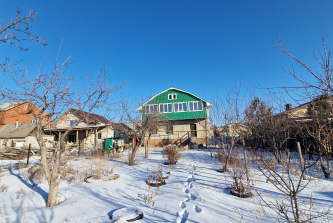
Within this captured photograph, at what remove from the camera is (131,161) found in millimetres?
9477

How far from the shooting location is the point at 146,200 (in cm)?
459

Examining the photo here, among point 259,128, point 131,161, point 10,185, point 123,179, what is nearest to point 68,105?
point 123,179

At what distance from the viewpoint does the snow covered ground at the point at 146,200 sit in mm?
3723

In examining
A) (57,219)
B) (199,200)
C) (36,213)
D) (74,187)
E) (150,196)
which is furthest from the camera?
(74,187)

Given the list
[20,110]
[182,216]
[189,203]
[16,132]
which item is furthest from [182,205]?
[16,132]

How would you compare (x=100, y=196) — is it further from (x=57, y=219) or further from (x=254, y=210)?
(x=254, y=210)

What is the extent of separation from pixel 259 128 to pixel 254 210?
6.53 m

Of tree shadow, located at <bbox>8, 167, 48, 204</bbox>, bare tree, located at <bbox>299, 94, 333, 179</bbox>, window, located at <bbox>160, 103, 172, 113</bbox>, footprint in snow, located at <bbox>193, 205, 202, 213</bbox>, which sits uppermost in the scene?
window, located at <bbox>160, 103, 172, 113</bbox>

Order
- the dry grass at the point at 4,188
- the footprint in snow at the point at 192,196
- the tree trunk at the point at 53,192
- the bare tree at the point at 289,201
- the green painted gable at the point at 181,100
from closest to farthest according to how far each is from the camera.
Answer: the bare tree at the point at 289,201 → the tree trunk at the point at 53,192 → the footprint in snow at the point at 192,196 → the dry grass at the point at 4,188 → the green painted gable at the point at 181,100

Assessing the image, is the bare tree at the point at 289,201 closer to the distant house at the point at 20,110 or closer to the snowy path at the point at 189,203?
the snowy path at the point at 189,203

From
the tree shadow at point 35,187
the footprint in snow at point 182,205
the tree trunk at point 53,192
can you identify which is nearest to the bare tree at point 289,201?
the footprint in snow at point 182,205

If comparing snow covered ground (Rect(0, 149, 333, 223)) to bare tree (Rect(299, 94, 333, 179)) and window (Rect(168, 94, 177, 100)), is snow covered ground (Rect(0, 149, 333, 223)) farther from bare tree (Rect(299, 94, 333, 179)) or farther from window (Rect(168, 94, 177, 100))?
window (Rect(168, 94, 177, 100))

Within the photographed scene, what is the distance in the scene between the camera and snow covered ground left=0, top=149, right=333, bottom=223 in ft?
12.2

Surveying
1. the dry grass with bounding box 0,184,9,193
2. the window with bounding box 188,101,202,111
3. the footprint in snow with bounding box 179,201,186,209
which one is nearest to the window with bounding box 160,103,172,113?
the window with bounding box 188,101,202,111
